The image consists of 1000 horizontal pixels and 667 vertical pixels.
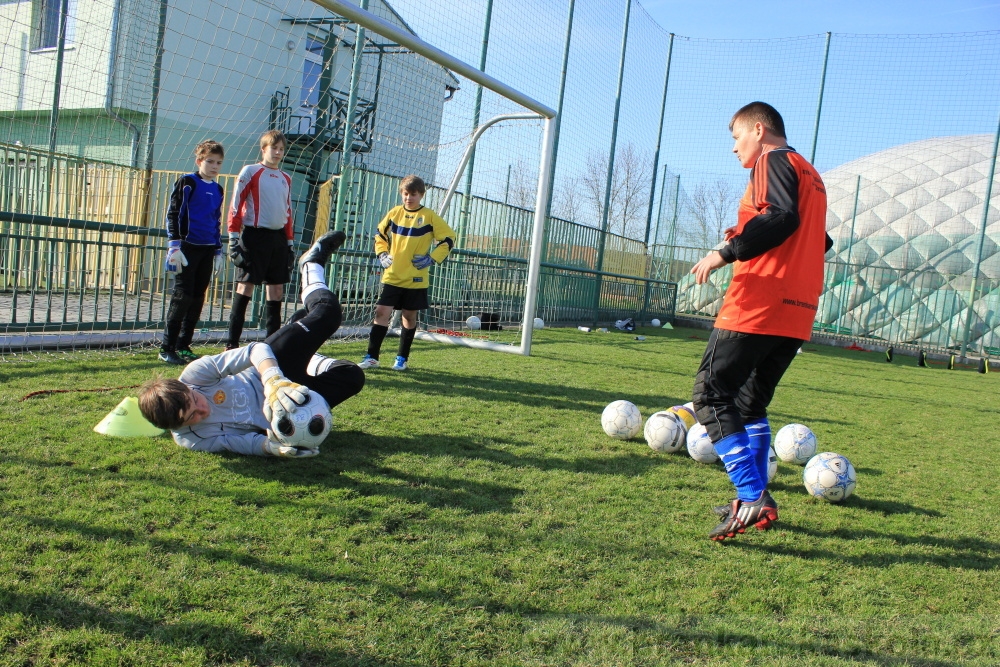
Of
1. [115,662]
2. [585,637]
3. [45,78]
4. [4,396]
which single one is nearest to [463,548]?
[585,637]

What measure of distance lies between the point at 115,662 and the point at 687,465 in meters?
3.11

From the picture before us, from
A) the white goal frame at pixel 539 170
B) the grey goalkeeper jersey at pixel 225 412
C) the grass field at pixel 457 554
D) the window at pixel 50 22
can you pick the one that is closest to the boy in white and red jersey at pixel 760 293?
the grass field at pixel 457 554

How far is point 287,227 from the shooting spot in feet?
19.9

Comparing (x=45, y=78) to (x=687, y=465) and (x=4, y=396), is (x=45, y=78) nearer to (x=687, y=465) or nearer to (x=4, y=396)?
(x=4, y=396)

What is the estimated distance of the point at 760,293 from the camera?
9.78 ft

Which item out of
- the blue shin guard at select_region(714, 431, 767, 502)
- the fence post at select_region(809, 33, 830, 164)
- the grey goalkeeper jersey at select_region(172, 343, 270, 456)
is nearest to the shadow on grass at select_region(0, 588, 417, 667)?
the grey goalkeeper jersey at select_region(172, 343, 270, 456)

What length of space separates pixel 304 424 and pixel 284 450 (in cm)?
19

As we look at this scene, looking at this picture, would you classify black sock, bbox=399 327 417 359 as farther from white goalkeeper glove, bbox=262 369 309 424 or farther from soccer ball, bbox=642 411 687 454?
white goalkeeper glove, bbox=262 369 309 424

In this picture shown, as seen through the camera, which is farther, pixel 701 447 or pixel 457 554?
pixel 701 447

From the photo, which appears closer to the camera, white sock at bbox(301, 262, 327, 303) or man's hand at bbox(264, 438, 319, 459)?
man's hand at bbox(264, 438, 319, 459)

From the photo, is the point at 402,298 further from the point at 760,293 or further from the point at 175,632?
the point at 175,632

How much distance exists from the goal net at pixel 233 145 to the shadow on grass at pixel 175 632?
14.9 feet

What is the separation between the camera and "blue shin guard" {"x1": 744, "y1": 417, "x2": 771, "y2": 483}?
317 cm

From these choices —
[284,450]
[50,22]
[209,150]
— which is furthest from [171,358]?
[50,22]
